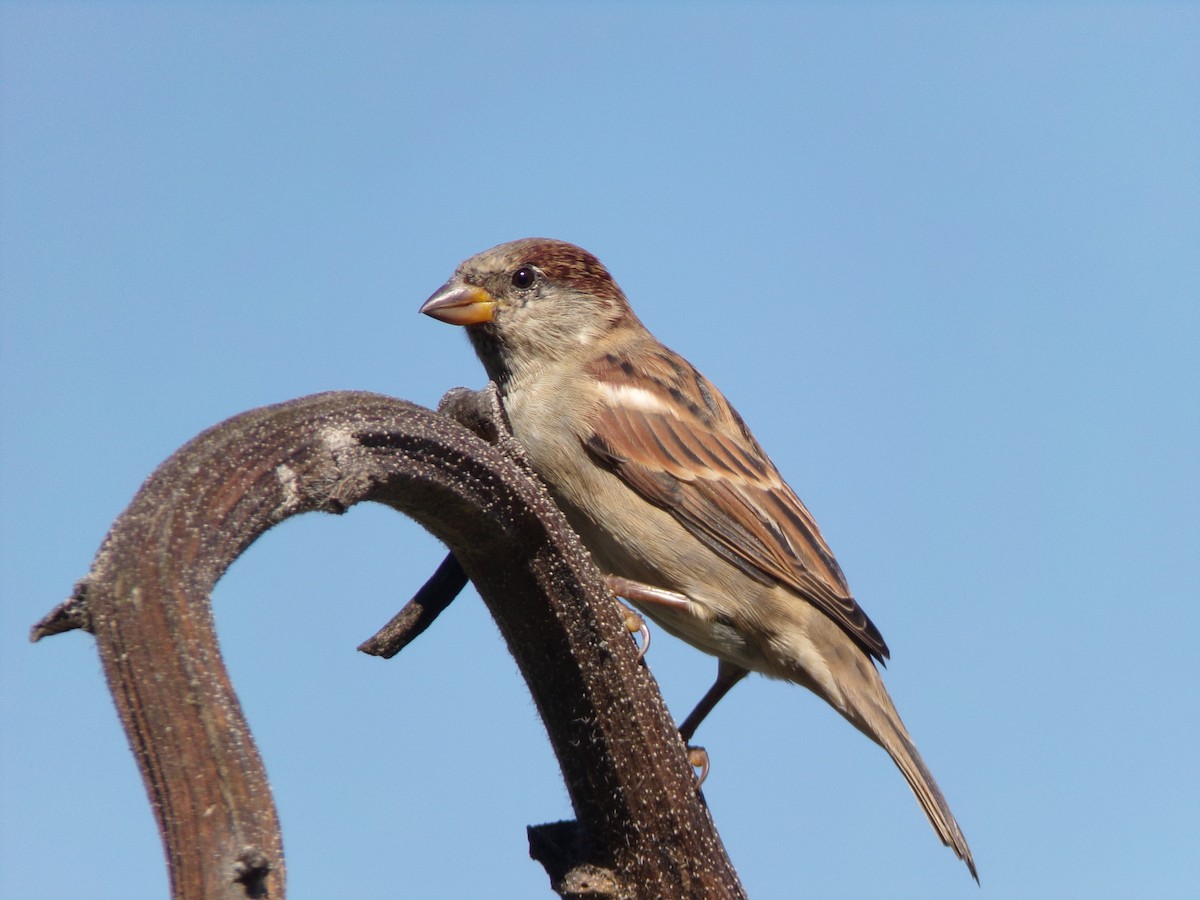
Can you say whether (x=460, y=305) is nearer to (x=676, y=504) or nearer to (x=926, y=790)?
(x=676, y=504)

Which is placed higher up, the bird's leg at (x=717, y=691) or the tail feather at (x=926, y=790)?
the bird's leg at (x=717, y=691)

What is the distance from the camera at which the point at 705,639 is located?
414 centimetres

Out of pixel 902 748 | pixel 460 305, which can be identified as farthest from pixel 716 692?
pixel 460 305

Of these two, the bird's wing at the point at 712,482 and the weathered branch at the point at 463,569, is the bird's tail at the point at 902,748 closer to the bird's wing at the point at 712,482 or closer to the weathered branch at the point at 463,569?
the bird's wing at the point at 712,482

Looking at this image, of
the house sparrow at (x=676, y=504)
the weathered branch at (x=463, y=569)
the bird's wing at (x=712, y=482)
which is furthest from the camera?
the bird's wing at (x=712, y=482)

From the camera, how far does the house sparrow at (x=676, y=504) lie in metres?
4.12

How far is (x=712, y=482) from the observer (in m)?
4.54

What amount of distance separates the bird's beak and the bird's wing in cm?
46

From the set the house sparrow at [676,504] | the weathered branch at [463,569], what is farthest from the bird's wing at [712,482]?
the weathered branch at [463,569]

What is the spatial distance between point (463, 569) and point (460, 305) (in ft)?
8.19

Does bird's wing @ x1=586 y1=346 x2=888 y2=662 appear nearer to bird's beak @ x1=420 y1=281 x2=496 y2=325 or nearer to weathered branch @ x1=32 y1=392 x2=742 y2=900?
bird's beak @ x1=420 y1=281 x2=496 y2=325

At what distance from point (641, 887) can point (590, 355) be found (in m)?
2.78

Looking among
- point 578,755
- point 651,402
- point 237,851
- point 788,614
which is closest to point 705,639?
point 788,614

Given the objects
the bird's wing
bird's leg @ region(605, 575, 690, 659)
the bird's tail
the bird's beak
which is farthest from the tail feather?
the bird's beak
